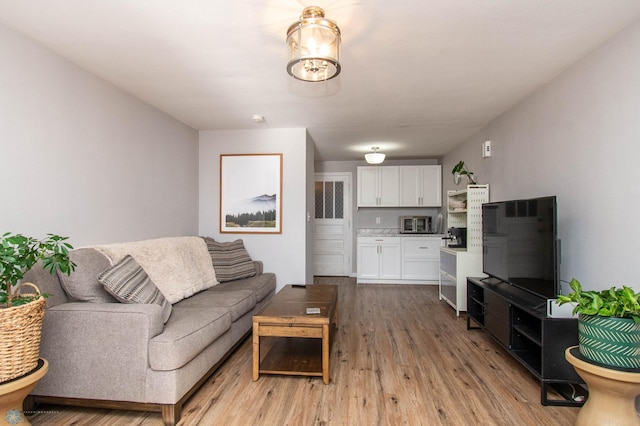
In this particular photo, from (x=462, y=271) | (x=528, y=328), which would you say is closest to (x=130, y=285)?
(x=528, y=328)

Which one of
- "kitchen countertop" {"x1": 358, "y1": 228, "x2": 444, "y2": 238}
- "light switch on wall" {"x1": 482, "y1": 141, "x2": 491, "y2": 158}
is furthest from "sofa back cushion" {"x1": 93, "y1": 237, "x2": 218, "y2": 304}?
"light switch on wall" {"x1": 482, "y1": 141, "x2": 491, "y2": 158}

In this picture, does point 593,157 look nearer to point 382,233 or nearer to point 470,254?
point 470,254

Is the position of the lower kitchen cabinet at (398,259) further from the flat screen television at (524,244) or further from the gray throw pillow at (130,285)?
the gray throw pillow at (130,285)

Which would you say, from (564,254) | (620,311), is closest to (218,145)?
(564,254)

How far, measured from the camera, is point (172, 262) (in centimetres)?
304

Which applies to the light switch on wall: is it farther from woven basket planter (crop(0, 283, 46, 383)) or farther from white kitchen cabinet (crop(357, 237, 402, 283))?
woven basket planter (crop(0, 283, 46, 383))

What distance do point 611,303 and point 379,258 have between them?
4416 millimetres

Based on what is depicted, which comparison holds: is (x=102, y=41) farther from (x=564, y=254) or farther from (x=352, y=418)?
(x=564, y=254)

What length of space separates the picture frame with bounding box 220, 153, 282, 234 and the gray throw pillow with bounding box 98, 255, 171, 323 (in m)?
2.07

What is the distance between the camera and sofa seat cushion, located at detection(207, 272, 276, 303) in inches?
135

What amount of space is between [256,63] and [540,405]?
9.57 ft

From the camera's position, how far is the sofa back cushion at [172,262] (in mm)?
2727

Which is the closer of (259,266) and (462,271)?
(462,271)

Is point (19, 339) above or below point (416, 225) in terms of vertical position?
below
